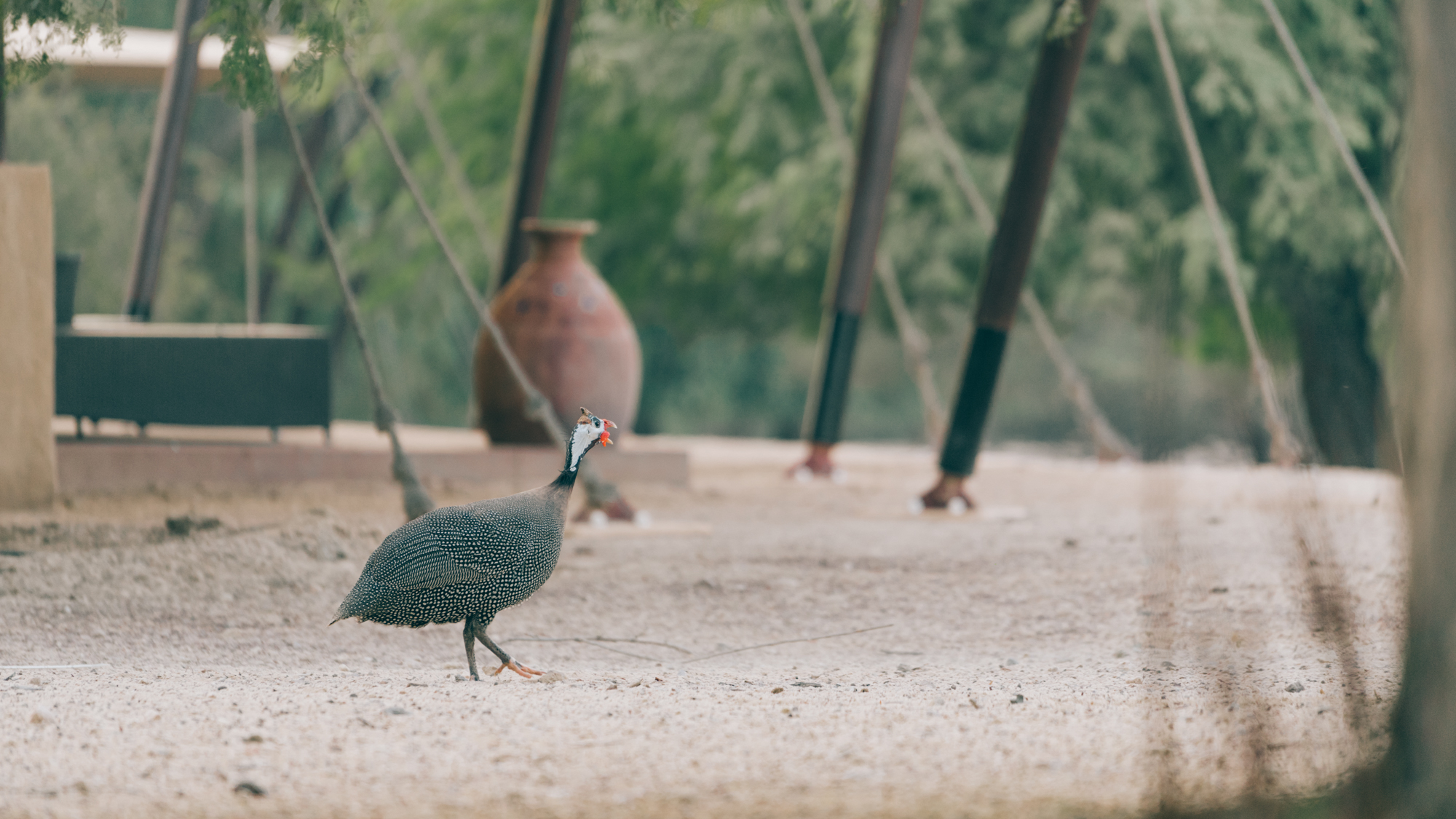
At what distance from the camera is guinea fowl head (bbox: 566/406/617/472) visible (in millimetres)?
4852

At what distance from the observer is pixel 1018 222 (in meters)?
8.47

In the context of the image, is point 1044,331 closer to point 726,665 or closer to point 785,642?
point 785,642

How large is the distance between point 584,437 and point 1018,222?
4.24 m

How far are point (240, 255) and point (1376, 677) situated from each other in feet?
72.9

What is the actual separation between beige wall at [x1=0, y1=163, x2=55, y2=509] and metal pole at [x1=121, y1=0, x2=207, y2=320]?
4.71 meters

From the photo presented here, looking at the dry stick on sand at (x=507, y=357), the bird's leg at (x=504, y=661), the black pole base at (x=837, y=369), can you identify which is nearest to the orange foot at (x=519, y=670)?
Result: the bird's leg at (x=504, y=661)

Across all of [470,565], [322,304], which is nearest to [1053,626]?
[470,565]

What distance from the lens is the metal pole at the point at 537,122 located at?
407 inches

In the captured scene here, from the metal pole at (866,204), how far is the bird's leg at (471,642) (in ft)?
19.9

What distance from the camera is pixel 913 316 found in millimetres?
15234

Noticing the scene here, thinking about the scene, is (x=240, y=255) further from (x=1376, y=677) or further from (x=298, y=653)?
(x=1376, y=677)

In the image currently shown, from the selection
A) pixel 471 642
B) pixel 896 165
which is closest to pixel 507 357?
pixel 471 642

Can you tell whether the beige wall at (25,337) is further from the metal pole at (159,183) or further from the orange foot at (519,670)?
the metal pole at (159,183)

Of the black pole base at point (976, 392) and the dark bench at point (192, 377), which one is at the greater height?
the black pole base at point (976, 392)
